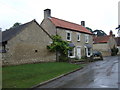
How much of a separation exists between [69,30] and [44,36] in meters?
7.02

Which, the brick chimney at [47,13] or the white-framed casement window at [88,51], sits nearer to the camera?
the brick chimney at [47,13]

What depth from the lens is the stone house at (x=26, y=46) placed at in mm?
18078

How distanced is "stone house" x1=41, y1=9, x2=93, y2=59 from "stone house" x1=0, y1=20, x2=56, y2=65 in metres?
3.40

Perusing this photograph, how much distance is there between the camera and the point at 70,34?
28453mm

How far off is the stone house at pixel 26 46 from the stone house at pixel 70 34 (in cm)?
340

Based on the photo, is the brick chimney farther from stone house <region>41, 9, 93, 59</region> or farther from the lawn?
the lawn

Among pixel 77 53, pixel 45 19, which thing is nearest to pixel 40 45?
pixel 45 19

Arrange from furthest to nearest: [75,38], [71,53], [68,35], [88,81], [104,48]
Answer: [104,48] → [75,38] → [68,35] → [71,53] → [88,81]

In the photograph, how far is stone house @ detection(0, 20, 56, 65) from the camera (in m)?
18.1

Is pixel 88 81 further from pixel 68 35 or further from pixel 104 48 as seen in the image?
pixel 104 48

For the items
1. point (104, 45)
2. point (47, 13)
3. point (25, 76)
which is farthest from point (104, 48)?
point (25, 76)

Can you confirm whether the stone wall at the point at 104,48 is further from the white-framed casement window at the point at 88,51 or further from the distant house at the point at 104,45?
the white-framed casement window at the point at 88,51

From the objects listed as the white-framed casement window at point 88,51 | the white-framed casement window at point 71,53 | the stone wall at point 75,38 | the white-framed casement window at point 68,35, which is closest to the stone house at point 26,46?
the stone wall at point 75,38

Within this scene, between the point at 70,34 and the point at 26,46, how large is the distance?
11.0 m
